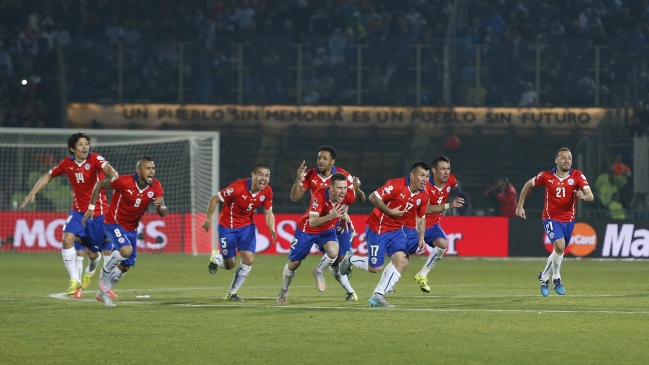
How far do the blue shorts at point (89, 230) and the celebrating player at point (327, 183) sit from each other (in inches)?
109

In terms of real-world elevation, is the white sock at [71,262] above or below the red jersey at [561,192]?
below

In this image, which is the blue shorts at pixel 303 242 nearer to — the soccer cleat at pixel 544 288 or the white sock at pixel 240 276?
the white sock at pixel 240 276

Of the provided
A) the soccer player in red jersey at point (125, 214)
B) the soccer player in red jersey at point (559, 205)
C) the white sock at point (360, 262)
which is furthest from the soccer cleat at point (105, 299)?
the soccer player in red jersey at point (559, 205)

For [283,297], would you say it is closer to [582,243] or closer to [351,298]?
[351,298]

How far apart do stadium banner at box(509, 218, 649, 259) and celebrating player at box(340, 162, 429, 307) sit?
1281 cm

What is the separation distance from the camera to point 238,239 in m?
13.2

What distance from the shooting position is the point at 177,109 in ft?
92.8

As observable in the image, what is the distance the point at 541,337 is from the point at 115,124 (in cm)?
2104

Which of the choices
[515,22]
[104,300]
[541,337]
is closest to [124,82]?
[515,22]

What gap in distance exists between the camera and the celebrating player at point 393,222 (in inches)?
456

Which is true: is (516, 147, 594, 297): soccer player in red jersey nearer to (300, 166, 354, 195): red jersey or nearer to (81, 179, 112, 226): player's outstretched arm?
(300, 166, 354, 195): red jersey

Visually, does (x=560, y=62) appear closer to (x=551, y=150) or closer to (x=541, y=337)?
(x=551, y=150)

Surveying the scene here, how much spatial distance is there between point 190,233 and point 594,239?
9710mm

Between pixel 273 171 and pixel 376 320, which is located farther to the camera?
pixel 273 171
